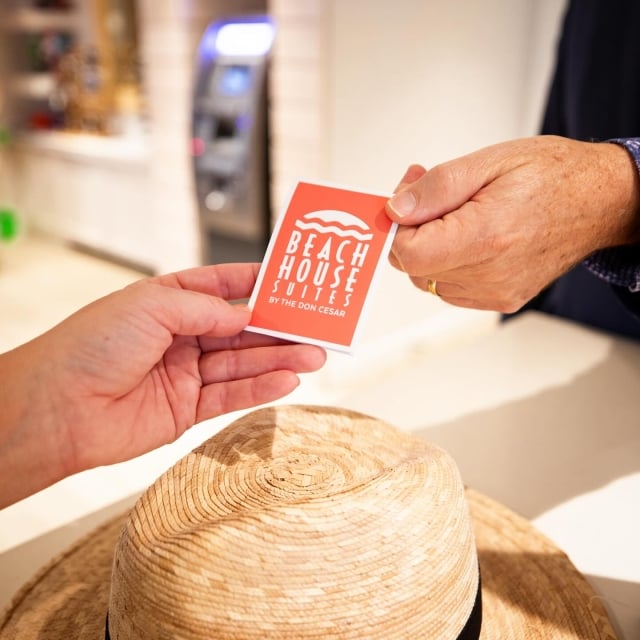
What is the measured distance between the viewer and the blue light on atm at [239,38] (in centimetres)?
297

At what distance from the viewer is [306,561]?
2.52ft

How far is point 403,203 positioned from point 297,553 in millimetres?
530

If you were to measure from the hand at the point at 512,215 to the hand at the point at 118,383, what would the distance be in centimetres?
26

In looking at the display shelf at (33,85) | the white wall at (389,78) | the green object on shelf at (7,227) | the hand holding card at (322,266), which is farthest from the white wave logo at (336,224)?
the display shelf at (33,85)

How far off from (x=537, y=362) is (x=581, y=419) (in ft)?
0.97

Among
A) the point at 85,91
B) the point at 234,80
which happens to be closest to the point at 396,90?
the point at 234,80

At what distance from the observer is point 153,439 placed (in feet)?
3.40

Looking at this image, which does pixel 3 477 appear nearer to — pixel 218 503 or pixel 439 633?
pixel 218 503

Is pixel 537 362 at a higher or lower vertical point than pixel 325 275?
lower

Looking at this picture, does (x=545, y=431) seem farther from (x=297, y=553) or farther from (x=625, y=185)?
(x=297, y=553)

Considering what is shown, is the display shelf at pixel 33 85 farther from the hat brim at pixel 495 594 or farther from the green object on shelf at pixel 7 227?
the hat brim at pixel 495 594

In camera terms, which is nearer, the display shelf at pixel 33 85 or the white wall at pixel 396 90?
the white wall at pixel 396 90

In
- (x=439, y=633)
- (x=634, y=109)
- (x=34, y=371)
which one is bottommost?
(x=439, y=633)

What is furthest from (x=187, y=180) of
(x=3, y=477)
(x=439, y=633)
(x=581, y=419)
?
(x=439, y=633)
